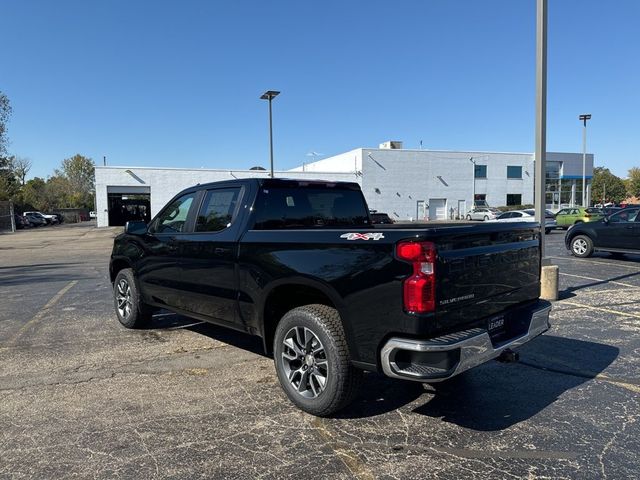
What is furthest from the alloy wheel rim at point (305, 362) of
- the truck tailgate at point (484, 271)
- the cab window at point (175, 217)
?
the cab window at point (175, 217)

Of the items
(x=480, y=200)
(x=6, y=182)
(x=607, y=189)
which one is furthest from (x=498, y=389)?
(x=607, y=189)

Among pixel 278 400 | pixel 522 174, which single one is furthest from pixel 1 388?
pixel 522 174

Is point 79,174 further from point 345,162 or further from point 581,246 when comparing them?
point 581,246

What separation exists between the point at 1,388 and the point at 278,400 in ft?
8.62

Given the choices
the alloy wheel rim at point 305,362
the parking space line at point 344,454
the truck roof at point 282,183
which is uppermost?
the truck roof at point 282,183

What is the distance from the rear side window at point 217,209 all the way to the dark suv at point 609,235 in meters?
12.5

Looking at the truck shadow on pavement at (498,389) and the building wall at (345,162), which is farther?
the building wall at (345,162)

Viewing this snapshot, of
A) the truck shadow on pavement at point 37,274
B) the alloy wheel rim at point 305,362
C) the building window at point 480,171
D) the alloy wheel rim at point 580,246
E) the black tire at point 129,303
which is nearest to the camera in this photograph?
the alloy wheel rim at point 305,362

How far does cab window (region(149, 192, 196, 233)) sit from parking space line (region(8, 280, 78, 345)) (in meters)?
2.33

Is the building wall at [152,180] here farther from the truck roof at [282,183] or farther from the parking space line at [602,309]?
the truck roof at [282,183]

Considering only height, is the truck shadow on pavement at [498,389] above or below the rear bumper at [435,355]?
below

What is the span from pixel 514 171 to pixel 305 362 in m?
56.2

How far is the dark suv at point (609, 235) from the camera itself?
1344 cm

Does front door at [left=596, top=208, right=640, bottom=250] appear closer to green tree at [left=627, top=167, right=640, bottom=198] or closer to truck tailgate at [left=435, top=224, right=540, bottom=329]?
truck tailgate at [left=435, top=224, right=540, bottom=329]
